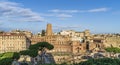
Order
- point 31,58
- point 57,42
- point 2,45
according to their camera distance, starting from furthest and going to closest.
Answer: point 57,42, point 2,45, point 31,58

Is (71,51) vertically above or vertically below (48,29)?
below

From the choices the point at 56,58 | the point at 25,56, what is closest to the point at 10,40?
the point at 56,58

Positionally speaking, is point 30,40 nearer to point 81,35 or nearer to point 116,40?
point 116,40

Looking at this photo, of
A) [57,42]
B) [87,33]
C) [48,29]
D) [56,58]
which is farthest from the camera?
[87,33]

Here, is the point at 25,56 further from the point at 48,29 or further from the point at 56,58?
the point at 48,29

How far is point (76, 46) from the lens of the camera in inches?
3282

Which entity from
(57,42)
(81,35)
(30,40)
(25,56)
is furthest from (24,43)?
(81,35)

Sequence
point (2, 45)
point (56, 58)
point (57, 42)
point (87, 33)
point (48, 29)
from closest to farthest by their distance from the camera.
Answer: point (56, 58), point (2, 45), point (57, 42), point (48, 29), point (87, 33)

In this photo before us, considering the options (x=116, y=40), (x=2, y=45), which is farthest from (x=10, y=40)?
(x=116, y=40)

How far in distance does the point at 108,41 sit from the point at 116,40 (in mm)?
4550

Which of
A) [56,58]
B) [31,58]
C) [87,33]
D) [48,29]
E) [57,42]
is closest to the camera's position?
[31,58]

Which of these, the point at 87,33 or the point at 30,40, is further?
the point at 87,33

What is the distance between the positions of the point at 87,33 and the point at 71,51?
31396 millimetres

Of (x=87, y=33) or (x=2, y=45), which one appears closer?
(x=2, y=45)
